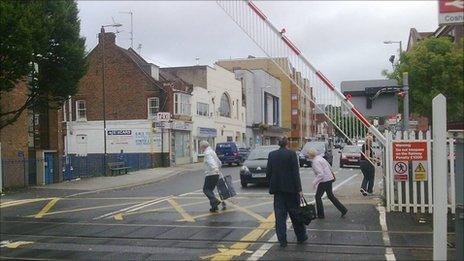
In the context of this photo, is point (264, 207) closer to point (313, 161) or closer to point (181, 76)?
point (313, 161)

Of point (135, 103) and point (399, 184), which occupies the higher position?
point (135, 103)

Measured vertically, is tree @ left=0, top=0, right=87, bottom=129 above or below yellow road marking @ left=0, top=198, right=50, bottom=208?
above

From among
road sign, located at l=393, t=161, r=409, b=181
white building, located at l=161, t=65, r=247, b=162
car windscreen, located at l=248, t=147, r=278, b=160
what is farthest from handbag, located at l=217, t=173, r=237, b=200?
white building, located at l=161, t=65, r=247, b=162

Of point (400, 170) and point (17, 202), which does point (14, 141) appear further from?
point (400, 170)

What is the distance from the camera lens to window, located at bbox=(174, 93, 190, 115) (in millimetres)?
43062

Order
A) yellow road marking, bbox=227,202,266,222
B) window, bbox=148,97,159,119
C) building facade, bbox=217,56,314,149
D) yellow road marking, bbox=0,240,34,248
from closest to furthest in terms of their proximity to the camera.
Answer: yellow road marking, bbox=0,240,34,248 → yellow road marking, bbox=227,202,266,222 → window, bbox=148,97,159,119 → building facade, bbox=217,56,314,149

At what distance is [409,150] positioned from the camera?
1202 cm

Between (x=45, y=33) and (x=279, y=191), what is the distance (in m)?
11.8

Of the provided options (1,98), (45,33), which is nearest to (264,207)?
(45,33)

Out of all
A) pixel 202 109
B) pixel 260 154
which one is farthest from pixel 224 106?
pixel 260 154

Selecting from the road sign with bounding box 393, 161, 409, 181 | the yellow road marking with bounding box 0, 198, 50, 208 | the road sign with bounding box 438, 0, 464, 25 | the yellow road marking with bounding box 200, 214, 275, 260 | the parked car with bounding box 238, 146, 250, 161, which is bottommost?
the yellow road marking with bounding box 0, 198, 50, 208

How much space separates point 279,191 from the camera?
902 cm

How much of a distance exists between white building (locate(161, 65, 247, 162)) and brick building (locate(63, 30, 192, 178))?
7.44 ft

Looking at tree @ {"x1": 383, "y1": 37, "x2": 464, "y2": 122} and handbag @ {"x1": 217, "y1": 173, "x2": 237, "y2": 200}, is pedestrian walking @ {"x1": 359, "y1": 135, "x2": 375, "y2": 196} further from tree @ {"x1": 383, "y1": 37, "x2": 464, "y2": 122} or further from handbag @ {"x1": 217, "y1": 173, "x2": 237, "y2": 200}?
tree @ {"x1": 383, "y1": 37, "x2": 464, "y2": 122}
